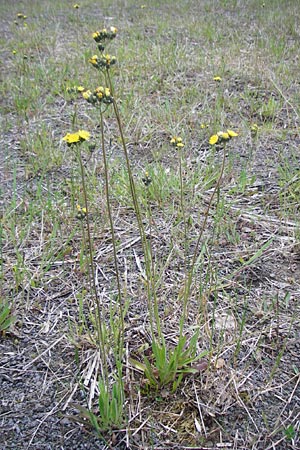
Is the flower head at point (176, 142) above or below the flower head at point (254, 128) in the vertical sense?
above

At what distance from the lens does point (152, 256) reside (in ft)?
5.72

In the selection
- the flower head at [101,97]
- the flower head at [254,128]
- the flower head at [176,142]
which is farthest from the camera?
the flower head at [254,128]

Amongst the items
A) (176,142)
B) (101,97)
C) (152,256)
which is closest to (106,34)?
(101,97)

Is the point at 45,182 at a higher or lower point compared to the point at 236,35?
lower

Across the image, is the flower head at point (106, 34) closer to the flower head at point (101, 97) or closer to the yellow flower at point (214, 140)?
the flower head at point (101, 97)

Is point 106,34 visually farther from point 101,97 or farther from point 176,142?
point 176,142

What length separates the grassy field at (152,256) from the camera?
1160mm

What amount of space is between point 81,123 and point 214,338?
182 centimetres

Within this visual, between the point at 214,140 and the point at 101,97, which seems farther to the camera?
the point at 214,140

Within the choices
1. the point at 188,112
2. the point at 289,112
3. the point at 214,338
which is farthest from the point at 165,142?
the point at 214,338

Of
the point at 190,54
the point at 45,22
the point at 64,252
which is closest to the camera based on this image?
the point at 64,252

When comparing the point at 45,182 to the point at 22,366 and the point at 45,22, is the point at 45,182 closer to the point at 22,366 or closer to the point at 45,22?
the point at 22,366

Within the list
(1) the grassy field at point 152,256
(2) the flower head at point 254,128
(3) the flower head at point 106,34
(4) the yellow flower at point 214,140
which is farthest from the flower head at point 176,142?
(2) the flower head at point 254,128

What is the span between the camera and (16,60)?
378 centimetres
